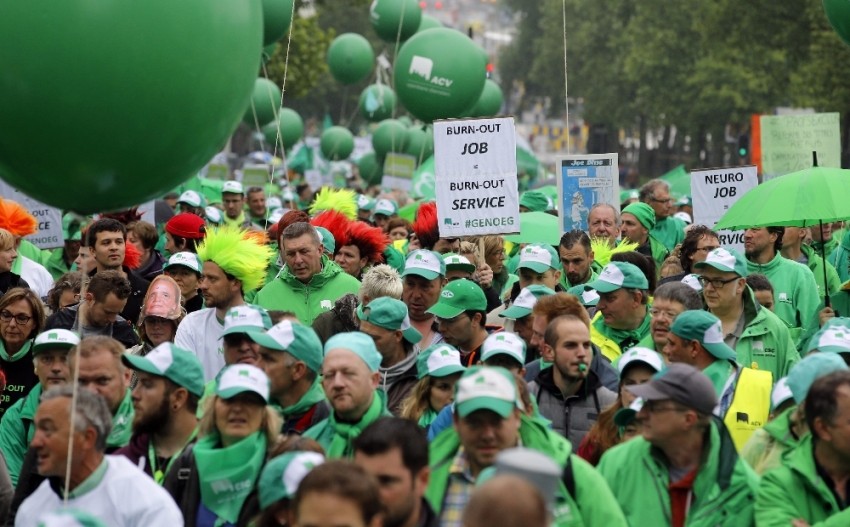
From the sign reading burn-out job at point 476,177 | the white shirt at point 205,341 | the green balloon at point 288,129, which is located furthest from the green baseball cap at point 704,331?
the green balloon at point 288,129

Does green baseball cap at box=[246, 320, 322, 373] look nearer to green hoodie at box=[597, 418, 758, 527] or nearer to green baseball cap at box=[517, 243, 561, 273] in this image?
green hoodie at box=[597, 418, 758, 527]

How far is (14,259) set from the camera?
40.8 ft

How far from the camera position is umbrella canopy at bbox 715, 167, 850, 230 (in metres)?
10.2

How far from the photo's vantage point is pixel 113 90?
17.6 ft

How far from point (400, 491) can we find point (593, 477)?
0.76 metres

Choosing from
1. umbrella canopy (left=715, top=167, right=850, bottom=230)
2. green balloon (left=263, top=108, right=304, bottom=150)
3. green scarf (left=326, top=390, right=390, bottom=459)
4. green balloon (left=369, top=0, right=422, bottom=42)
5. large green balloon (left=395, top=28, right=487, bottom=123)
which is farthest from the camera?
green balloon (left=263, top=108, right=304, bottom=150)

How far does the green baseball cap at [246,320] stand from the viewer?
24.7ft

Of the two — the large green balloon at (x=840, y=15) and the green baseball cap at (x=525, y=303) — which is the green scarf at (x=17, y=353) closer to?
the green baseball cap at (x=525, y=303)

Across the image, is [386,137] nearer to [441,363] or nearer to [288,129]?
[288,129]

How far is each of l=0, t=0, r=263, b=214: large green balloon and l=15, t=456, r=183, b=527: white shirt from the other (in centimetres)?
95

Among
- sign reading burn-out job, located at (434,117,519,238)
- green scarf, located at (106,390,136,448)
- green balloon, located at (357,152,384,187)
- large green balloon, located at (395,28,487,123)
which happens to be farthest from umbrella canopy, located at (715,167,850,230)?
green balloon, located at (357,152,384,187)

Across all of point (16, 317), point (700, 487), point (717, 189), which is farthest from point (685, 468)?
point (717, 189)

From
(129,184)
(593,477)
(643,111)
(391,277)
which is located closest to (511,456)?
(593,477)

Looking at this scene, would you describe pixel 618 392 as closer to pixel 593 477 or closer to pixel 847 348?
pixel 847 348
